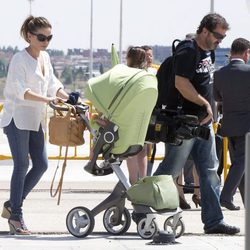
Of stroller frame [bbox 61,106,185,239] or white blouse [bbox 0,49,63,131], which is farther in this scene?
white blouse [bbox 0,49,63,131]

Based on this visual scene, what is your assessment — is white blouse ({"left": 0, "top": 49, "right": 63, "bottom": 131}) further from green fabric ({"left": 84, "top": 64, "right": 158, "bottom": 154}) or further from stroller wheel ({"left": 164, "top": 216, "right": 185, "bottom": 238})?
stroller wheel ({"left": 164, "top": 216, "right": 185, "bottom": 238})

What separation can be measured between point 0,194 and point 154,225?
4.76 metres

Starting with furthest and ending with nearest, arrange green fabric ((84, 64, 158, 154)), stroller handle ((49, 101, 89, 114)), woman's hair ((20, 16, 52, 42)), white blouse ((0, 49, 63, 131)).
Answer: woman's hair ((20, 16, 52, 42)), white blouse ((0, 49, 63, 131)), stroller handle ((49, 101, 89, 114)), green fabric ((84, 64, 158, 154))

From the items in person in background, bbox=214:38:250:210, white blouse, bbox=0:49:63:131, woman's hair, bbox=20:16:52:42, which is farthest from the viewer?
person in background, bbox=214:38:250:210

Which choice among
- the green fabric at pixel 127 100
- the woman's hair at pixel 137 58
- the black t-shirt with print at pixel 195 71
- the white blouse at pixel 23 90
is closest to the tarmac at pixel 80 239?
the green fabric at pixel 127 100

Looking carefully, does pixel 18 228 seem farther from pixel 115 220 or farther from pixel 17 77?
pixel 17 77

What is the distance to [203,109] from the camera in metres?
10.6

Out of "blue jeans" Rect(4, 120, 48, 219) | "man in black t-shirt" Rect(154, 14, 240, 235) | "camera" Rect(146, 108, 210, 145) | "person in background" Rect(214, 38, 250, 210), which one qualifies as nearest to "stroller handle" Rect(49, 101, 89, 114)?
"blue jeans" Rect(4, 120, 48, 219)

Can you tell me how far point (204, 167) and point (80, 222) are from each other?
1235 millimetres

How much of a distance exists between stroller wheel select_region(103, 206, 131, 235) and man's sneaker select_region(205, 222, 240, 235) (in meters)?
0.77

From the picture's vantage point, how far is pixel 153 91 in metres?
9.97

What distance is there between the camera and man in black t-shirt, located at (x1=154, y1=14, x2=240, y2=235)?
1055 cm

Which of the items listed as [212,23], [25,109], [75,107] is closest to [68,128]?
[75,107]

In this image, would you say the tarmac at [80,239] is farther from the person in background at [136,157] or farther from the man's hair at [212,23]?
the man's hair at [212,23]
